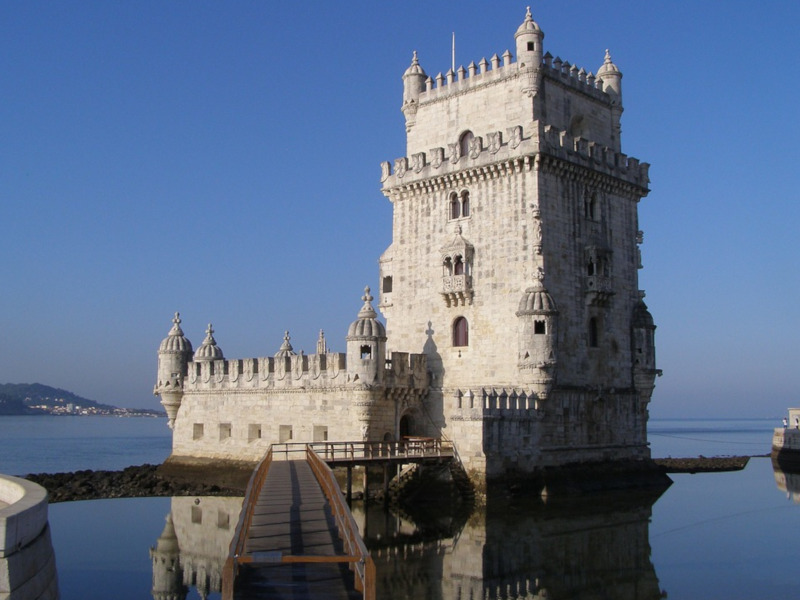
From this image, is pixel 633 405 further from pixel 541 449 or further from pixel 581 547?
pixel 581 547

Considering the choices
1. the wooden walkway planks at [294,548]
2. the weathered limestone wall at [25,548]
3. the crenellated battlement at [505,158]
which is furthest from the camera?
the crenellated battlement at [505,158]

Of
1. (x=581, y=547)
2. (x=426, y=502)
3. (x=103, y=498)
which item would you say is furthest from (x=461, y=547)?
(x=103, y=498)

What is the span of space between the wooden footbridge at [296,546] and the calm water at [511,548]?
9.12 ft

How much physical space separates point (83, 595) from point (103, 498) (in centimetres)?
1851

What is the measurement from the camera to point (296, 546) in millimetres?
17703

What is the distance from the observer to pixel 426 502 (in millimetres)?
34812

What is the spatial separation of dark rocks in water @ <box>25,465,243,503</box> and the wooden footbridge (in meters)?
13.9

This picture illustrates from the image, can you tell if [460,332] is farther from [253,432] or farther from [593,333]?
[253,432]

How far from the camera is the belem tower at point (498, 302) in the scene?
117 ft

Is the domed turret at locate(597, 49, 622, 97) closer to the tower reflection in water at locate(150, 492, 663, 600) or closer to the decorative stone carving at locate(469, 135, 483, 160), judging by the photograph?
the decorative stone carving at locate(469, 135, 483, 160)

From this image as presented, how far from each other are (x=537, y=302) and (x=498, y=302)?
2.27 meters

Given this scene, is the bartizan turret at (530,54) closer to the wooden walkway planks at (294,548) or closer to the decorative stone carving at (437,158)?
the decorative stone carving at (437,158)

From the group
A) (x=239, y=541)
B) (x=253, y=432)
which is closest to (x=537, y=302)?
(x=253, y=432)

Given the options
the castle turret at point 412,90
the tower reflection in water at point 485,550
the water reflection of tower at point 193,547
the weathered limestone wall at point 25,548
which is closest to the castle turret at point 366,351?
the tower reflection in water at point 485,550
